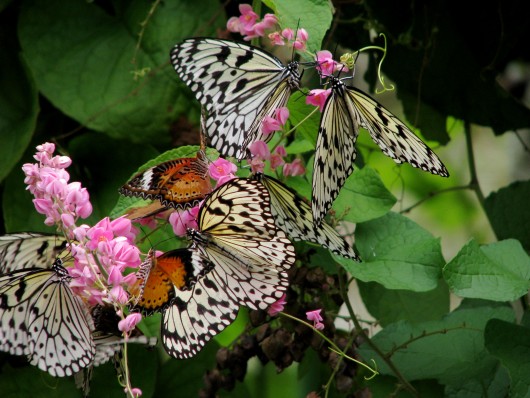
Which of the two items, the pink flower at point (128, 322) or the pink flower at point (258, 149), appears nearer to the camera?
the pink flower at point (128, 322)

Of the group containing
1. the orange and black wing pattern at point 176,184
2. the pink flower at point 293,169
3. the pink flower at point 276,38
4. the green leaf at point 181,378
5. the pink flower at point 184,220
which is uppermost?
the pink flower at point 276,38

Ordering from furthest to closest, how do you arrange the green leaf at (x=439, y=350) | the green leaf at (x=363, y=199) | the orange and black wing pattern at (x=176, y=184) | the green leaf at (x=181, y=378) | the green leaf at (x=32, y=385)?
the green leaf at (x=181, y=378)
the green leaf at (x=32, y=385)
the green leaf at (x=439, y=350)
the green leaf at (x=363, y=199)
the orange and black wing pattern at (x=176, y=184)

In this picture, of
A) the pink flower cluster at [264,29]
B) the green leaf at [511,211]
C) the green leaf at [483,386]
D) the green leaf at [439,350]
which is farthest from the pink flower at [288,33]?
the green leaf at [511,211]

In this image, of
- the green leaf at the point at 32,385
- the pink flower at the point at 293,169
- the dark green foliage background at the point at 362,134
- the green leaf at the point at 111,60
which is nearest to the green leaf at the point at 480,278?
the dark green foliage background at the point at 362,134

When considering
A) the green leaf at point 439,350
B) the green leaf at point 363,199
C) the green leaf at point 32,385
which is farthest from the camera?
the green leaf at point 32,385

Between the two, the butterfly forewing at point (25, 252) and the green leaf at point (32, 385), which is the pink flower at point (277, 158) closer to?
the butterfly forewing at point (25, 252)

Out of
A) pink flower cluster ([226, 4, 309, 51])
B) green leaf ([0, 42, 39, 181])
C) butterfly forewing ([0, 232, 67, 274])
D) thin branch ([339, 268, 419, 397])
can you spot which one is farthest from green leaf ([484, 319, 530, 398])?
green leaf ([0, 42, 39, 181])

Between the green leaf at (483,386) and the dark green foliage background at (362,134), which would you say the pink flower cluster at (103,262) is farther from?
the green leaf at (483,386)

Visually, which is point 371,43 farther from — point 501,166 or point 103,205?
point 501,166

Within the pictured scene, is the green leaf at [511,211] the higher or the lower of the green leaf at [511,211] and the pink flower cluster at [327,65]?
the lower
